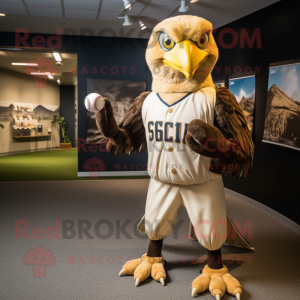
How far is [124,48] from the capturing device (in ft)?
18.6

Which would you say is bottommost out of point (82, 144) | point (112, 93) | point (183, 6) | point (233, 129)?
point (82, 144)

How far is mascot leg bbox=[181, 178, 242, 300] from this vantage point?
1.87 m

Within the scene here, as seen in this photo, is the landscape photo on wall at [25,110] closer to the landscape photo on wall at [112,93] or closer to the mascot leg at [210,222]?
the landscape photo on wall at [112,93]

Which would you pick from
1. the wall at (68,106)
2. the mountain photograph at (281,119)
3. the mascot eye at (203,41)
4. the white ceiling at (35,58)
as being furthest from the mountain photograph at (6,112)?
the mascot eye at (203,41)

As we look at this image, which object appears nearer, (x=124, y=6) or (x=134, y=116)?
(x=134, y=116)

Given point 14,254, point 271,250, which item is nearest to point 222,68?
point 271,250

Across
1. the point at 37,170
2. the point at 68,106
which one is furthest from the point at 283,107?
the point at 68,106

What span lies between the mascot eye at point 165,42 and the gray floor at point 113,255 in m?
1.47

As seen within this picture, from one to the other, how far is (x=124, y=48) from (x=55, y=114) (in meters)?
6.19

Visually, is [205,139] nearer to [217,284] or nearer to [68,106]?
[217,284]

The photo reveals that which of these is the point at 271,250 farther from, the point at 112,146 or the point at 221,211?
the point at 112,146

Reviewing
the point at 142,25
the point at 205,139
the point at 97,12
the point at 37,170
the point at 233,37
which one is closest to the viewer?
the point at 205,139

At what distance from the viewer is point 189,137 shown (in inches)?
61.6

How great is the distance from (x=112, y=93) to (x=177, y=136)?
4.13m
